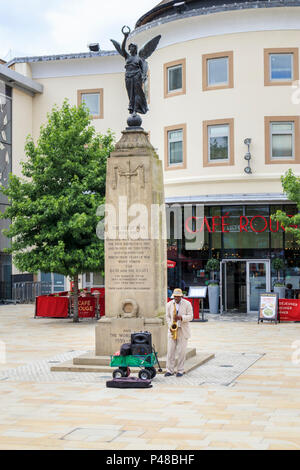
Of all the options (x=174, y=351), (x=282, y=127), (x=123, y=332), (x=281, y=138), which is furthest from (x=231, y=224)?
(x=174, y=351)

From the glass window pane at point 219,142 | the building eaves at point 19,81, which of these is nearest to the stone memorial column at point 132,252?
the glass window pane at point 219,142

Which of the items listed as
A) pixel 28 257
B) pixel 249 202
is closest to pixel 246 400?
pixel 28 257

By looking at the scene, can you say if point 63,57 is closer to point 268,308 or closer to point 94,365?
point 268,308

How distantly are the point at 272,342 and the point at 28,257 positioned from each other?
10.2m

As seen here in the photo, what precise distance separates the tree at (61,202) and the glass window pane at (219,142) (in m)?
5.64

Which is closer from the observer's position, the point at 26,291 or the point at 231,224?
the point at 231,224

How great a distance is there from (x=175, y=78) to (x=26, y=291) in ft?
46.0

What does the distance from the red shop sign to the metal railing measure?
15.4 meters

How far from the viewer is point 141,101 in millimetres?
15719

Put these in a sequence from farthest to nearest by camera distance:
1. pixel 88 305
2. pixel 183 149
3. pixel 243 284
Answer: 1. pixel 183 149
2. pixel 243 284
3. pixel 88 305

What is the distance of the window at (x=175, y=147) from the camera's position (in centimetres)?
3039

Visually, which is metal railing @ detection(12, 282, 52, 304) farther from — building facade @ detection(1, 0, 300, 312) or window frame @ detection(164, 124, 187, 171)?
window frame @ detection(164, 124, 187, 171)

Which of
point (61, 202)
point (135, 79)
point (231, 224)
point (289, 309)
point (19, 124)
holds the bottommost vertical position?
point (289, 309)

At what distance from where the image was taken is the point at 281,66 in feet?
95.9
